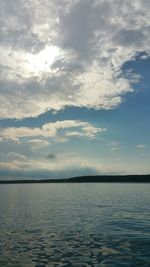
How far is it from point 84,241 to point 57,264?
927 cm

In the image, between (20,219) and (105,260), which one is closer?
(105,260)

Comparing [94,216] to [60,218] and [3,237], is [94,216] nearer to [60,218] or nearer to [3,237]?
[60,218]

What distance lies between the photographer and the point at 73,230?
4419cm

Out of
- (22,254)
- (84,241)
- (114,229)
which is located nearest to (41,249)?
(22,254)

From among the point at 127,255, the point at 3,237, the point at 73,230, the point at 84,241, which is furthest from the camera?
the point at 73,230

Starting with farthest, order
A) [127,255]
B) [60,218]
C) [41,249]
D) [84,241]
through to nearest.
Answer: [60,218] → [84,241] → [41,249] → [127,255]

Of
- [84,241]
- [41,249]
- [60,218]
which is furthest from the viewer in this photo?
[60,218]

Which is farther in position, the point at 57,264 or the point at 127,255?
the point at 127,255

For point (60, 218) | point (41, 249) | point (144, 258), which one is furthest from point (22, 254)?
point (60, 218)

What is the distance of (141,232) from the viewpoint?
139 ft

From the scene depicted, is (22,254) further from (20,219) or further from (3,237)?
(20,219)

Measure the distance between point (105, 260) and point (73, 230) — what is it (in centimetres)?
1554

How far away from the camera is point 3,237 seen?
40625mm

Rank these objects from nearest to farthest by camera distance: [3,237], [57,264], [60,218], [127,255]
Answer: [57,264], [127,255], [3,237], [60,218]
